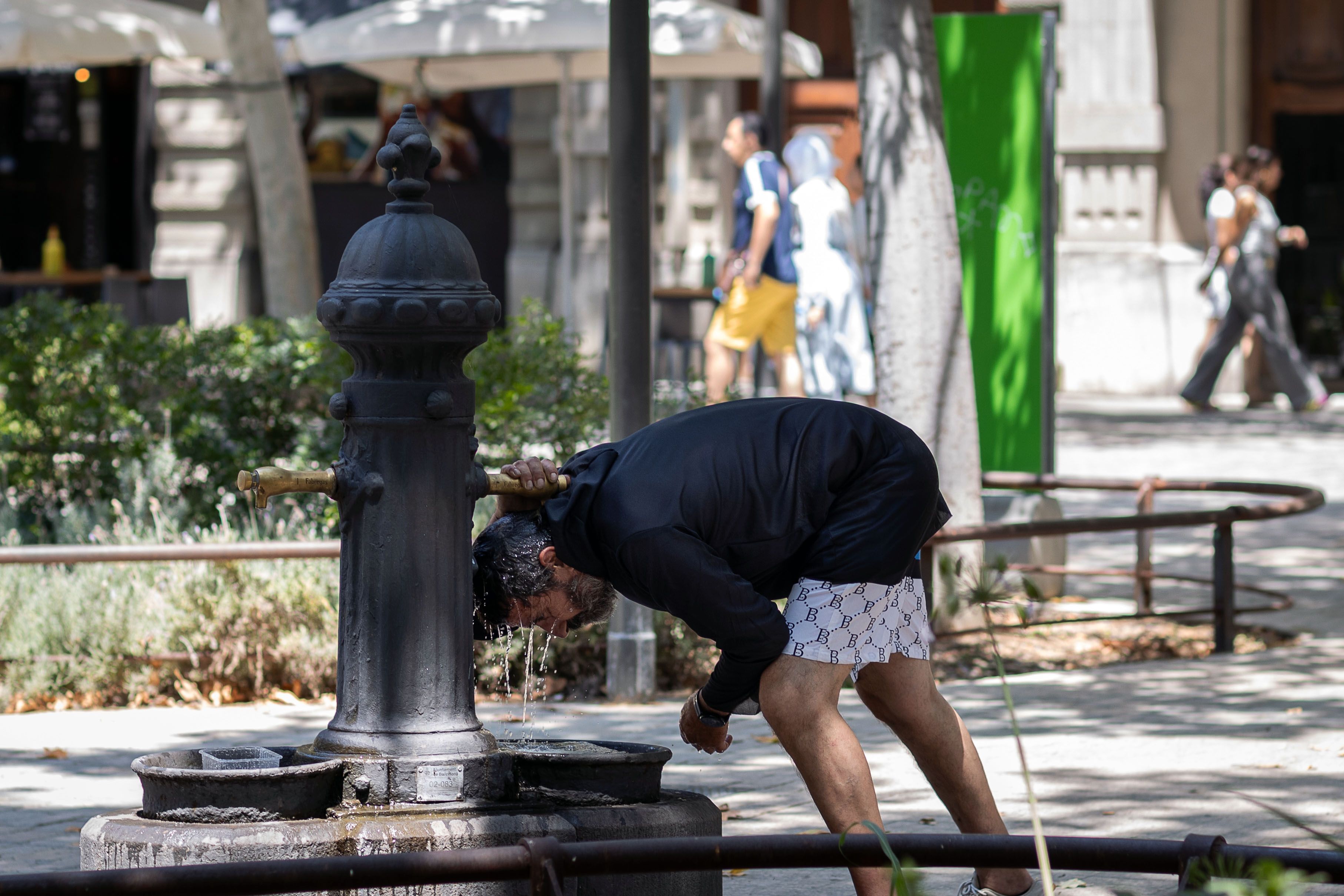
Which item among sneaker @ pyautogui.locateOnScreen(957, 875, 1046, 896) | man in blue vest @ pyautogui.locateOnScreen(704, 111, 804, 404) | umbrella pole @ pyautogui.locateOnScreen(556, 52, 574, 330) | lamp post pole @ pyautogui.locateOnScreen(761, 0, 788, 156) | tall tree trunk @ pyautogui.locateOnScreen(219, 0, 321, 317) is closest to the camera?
sneaker @ pyautogui.locateOnScreen(957, 875, 1046, 896)

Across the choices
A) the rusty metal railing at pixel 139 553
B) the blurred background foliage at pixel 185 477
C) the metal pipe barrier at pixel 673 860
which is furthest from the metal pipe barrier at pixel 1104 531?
the metal pipe barrier at pixel 673 860

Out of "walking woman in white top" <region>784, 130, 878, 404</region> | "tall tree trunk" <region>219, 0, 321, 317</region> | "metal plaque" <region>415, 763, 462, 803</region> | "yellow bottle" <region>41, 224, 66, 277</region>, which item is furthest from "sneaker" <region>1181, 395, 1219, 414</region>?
"metal plaque" <region>415, 763, 462, 803</region>

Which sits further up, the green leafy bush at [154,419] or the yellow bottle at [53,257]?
the yellow bottle at [53,257]

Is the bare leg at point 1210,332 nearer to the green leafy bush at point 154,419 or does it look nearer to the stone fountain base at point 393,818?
the green leafy bush at point 154,419

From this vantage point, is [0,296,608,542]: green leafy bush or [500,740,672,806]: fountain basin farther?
[0,296,608,542]: green leafy bush

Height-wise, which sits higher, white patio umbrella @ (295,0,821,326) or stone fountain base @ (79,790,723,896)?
white patio umbrella @ (295,0,821,326)

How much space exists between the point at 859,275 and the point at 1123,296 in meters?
8.05

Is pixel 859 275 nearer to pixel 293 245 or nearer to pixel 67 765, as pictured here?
pixel 293 245

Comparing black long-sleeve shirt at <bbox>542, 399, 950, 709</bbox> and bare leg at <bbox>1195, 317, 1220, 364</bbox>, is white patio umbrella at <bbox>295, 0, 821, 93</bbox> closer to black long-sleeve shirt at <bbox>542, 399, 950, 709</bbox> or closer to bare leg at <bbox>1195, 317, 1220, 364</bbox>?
bare leg at <bbox>1195, 317, 1220, 364</bbox>

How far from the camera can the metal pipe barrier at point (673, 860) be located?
8.54ft

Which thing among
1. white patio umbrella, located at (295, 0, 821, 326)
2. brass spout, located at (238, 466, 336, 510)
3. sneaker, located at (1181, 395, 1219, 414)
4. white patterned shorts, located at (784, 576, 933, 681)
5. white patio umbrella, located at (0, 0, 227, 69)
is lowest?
sneaker, located at (1181, 395, 1219, 414)

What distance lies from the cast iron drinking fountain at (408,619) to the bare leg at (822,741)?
33 cm

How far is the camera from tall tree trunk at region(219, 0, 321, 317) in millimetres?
10609

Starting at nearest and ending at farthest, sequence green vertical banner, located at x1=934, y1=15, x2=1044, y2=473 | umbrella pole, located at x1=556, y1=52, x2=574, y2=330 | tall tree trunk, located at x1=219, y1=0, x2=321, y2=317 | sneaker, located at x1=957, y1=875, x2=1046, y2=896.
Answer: sneaker, located at x1=957, y1=875, x2=1046, y2=896 → green vertical banner, located at x1=934, y1=15, x2=1044, y2=473 → tall tree trunk, located at x1=219, y1=0, x2=321, y2=317 → umbrella pole, located at x1=556, y1=52, x2=574, y2=330
